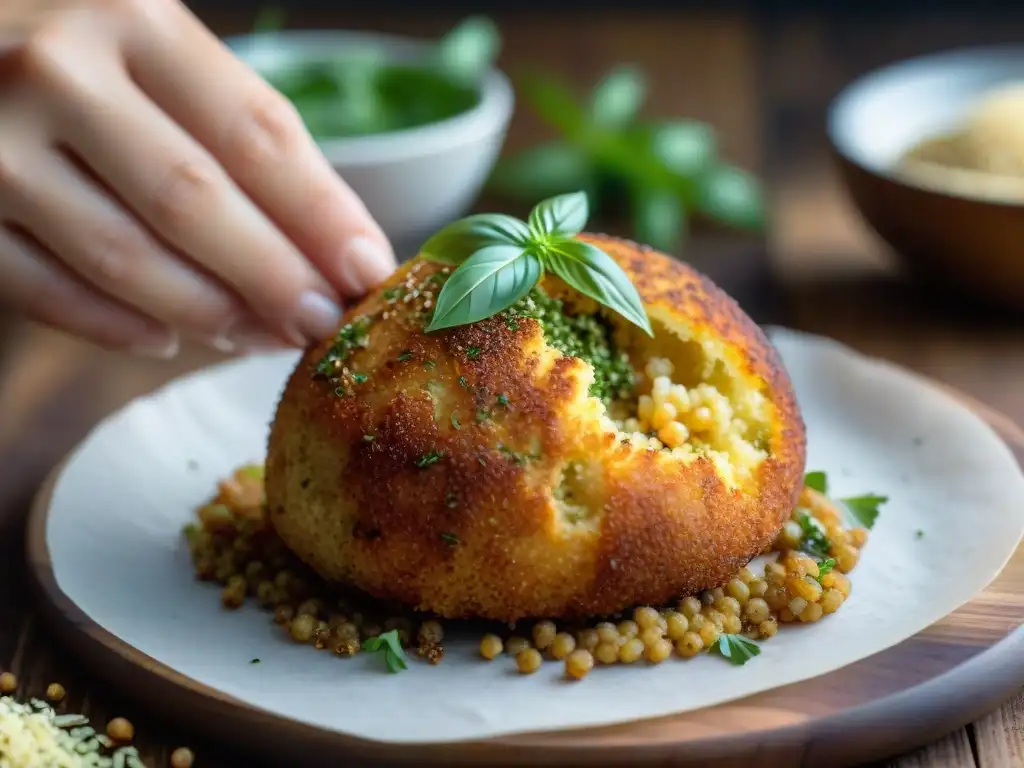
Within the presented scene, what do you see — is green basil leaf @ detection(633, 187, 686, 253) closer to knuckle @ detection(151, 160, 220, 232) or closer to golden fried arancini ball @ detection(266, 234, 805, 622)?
golden fried arancini ball @ detection(266, 234, 805, 622)

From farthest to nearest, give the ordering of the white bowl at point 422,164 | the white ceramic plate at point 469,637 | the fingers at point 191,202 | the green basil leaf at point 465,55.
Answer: the green basil leaf at point 465,55, the white bowl at point 422,164, the fingers at point 191,202, the white ceramic plate at point 469,637

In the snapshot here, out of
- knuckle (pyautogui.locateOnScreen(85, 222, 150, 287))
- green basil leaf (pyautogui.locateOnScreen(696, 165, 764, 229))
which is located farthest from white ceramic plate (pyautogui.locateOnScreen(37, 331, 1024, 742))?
green basil leaf (pyautogui.locateOnScreen(696, 165, 764, 229))

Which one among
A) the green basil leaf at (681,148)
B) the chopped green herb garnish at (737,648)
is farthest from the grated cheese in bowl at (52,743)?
the green basil leaf at (681,148)

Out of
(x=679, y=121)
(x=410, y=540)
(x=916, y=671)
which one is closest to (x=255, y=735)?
(x=410, y=540)

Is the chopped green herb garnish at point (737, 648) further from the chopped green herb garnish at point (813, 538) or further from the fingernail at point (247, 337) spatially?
the fingernail at point (247, 337)

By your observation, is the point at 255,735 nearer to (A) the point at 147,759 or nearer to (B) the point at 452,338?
(A) the point at 147,759
